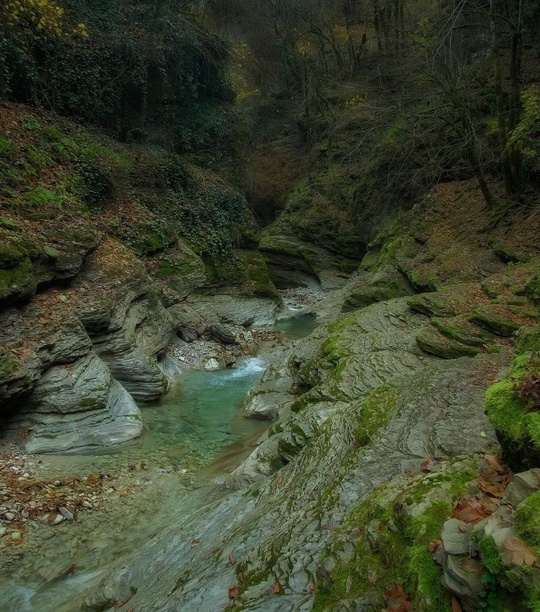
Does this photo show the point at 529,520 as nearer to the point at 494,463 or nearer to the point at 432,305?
the point at 494,463

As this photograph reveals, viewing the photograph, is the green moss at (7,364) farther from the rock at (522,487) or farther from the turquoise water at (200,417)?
the rock at (522,487)

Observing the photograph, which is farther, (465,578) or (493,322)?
(493,322)

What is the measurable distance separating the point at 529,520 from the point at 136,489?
6409mm

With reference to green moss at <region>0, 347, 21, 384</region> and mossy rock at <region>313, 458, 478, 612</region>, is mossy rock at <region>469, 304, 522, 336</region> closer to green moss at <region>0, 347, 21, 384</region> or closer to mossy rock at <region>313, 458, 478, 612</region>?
mossy rock at <region>313, 458, 478, 612</region>

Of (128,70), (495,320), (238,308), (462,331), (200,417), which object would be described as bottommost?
(200,417)

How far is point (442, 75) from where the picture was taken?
13227mm

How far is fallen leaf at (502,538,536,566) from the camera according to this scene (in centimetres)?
186

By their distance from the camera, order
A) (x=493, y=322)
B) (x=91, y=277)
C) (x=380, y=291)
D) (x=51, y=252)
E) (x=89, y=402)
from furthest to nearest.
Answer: (x=380, y=291) < (x=91, y=277) < (x=51, y=252) < (x=89, y=402) < (x=493, y=322)

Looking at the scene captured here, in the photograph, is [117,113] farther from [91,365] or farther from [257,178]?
[91,365]

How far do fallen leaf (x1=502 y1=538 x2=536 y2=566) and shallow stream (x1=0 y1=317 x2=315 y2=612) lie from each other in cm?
485

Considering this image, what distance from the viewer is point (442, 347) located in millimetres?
8391

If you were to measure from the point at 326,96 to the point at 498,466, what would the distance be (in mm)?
27454

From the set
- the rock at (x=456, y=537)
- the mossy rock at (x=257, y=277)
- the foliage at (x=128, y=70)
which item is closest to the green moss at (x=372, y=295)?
the mossy rock at (x=257, y=277)

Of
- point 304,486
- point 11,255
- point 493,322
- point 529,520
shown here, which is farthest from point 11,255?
point 493,322
